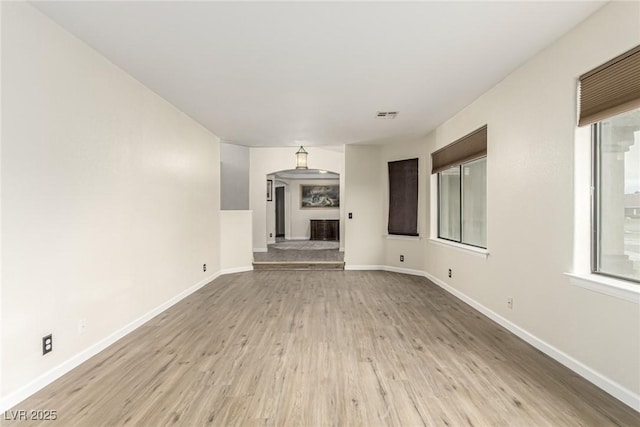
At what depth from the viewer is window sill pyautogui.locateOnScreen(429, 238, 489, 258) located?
3845 mm

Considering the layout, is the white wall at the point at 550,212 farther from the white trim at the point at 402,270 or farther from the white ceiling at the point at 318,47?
the white trim at the point at 402,270

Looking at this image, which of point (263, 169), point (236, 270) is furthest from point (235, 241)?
→ point (263, 169)

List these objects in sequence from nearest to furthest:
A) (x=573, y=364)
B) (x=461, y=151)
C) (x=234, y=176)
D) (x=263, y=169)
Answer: (x=573, y=364) < (x=461, y=151) < (x=234, y=176) < (x=263, y=169)

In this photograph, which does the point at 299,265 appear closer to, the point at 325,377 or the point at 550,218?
the point at 325,377

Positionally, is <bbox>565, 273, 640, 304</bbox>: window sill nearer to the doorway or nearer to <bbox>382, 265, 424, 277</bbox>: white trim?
<bbox>382, 265, 424, 277</bbox>: white trim

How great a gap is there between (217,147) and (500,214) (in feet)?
15.5

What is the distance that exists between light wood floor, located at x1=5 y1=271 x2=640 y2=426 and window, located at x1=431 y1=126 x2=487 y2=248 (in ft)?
3.96

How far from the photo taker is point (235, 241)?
646 centimetres

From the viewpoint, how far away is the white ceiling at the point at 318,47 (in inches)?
85.8

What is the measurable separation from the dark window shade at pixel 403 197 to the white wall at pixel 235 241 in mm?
2949

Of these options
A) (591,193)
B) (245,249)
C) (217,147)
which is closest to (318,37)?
(591,193)

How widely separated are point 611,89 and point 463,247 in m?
2.55

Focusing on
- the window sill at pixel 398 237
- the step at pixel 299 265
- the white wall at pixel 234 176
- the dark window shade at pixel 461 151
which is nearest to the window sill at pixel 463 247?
the window sill at pixel 398 237

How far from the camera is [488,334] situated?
3.18 metres
